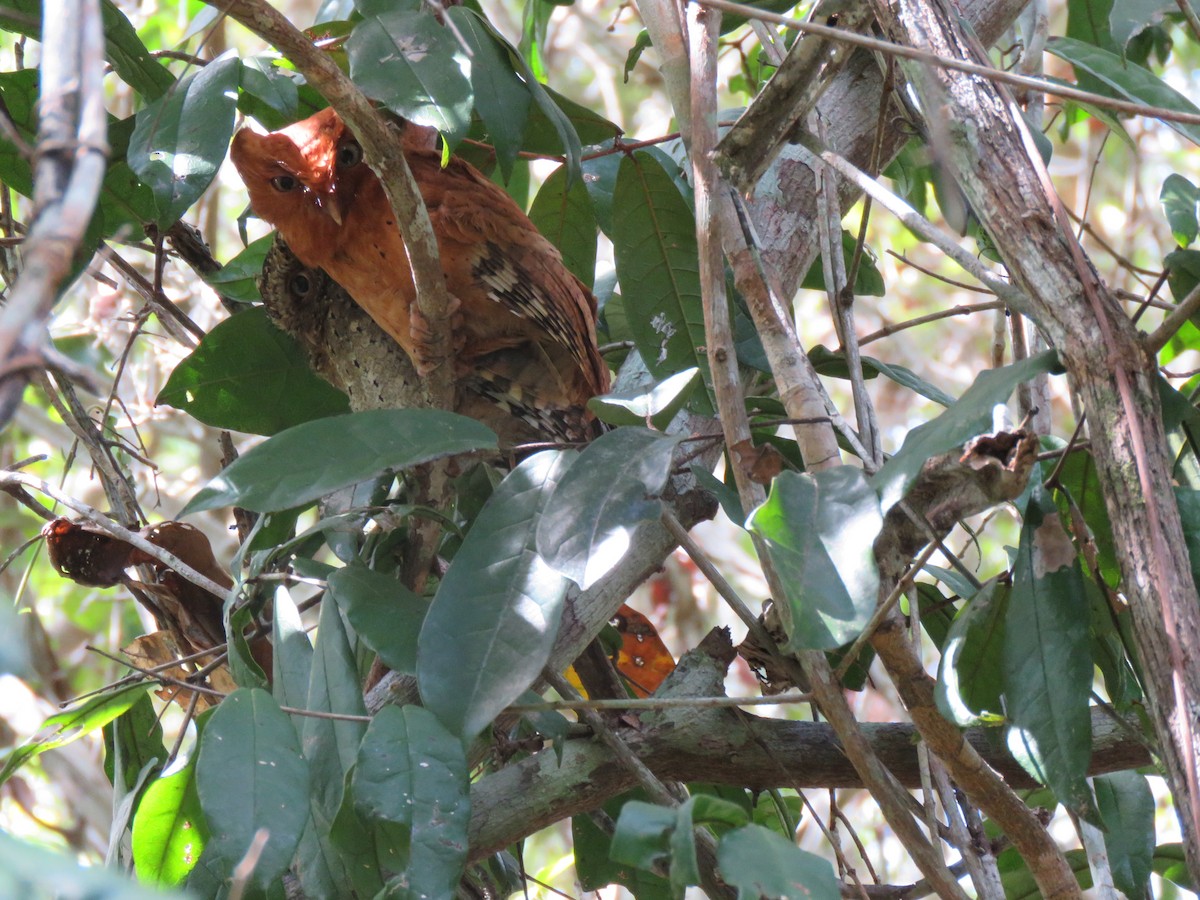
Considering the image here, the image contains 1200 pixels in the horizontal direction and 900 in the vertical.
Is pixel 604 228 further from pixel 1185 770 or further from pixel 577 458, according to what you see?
pixel 1185 770

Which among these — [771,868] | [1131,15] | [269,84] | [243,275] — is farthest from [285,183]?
[771,868]

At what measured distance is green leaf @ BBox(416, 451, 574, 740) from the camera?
0.87 metres

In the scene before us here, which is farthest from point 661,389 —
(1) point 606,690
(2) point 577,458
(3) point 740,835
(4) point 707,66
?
(1) point 606,690

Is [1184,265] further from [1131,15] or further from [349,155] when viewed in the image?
[349,155]

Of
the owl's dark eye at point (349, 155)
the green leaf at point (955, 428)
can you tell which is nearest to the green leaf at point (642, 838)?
the green leaf at point (955, 428)

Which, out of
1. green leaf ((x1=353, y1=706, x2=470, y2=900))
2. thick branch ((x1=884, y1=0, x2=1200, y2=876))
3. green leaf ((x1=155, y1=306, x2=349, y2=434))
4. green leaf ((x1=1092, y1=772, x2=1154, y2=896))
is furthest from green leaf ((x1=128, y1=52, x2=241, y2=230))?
green leaf ((x1=1092, y1=772, x2=1154, y2=896))

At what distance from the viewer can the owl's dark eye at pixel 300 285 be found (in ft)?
5.60

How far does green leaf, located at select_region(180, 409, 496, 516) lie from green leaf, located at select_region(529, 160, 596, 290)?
78cm

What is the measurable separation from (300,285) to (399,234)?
0.22 meters

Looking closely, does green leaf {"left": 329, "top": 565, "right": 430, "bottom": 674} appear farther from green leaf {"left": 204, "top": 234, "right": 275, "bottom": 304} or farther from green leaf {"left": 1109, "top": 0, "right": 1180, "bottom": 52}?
green leaf {"left": 1109, "top": 0, "right": 1180, "bottom": 52}

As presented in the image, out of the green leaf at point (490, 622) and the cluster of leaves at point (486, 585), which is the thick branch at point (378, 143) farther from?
the green leaf at point (490, 622)

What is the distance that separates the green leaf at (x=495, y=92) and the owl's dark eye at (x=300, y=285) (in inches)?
22.1

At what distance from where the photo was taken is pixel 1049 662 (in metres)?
0.92

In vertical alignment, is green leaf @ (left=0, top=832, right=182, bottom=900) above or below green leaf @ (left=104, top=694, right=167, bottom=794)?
below
